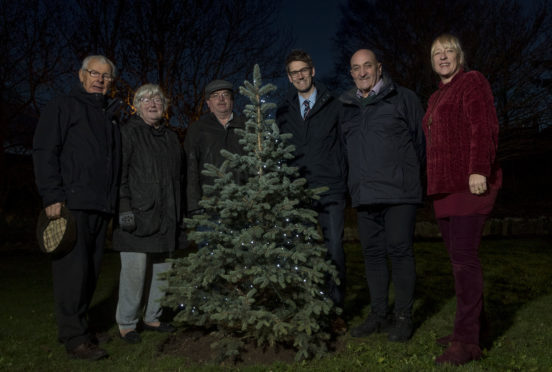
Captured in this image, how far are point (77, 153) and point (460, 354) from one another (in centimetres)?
357

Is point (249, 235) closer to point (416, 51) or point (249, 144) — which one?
point (249, 144)

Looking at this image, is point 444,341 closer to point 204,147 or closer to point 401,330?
point 401,330

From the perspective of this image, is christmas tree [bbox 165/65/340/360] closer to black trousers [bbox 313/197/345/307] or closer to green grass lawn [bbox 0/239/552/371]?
green grass lawn [bbox 0/239/552/371]

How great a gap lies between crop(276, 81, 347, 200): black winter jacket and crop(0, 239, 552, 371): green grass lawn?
1.51 m

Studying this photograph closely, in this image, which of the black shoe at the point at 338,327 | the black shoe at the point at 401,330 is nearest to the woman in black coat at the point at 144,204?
the black shoe at the point at 338,327

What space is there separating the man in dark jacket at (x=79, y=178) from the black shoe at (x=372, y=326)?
227 centimetres

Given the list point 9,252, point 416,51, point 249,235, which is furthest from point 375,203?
point 416,51

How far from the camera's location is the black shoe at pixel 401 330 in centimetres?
395

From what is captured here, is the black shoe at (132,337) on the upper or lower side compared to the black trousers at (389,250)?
lower

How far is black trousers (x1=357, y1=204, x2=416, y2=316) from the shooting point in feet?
13.0

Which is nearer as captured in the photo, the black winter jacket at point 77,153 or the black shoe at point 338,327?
the black winter jacket at point 77,153

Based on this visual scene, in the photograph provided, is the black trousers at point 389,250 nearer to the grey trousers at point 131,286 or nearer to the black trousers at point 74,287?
the grey trousers at point 131,286

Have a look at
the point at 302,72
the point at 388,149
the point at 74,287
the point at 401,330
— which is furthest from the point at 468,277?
the point at 74,287

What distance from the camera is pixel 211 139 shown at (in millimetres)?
4613
